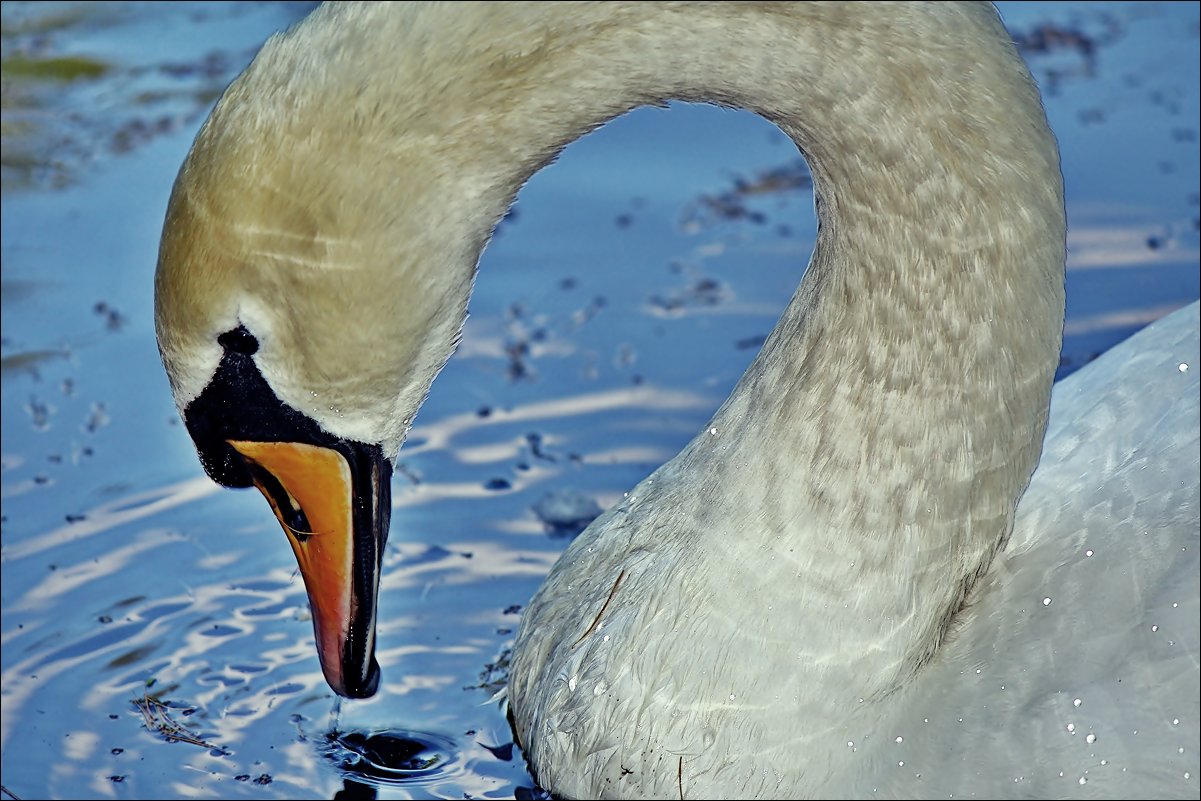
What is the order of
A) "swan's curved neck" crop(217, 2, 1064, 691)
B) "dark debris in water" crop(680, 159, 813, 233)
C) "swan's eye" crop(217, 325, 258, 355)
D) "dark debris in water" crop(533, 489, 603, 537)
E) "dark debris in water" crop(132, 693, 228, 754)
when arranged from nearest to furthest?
"swan's curved neck" crop(217, 2, 1064, 691), "swan's eye" crop(217, 325, 258, 355), "dark debris in water" crop(132, 693, 228, 754), "dark debris in water" crop(533, 489, 603, 537), "dark debris in water" crop(680, 159, 813, 233)

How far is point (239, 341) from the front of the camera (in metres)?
3.08

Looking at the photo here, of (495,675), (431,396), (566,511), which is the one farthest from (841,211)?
(431,396)

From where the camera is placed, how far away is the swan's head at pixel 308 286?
2.88m

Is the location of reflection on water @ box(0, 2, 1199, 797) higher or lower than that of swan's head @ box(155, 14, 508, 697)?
lower

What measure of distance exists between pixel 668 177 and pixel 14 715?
3.13 meters

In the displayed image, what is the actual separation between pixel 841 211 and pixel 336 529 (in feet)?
3.64

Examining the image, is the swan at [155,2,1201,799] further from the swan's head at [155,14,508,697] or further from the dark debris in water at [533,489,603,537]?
the dark debris in water at [533,489,603,537]

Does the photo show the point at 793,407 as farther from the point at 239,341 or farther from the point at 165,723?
the point at 165,723

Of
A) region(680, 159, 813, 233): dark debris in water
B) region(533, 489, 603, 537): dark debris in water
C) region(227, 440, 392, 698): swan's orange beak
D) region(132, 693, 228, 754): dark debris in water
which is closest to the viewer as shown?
region(227, 440, 392, 698): swan's orange beak

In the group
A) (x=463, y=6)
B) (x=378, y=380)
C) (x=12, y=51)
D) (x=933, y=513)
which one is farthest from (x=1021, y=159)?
(x=12, y=51)

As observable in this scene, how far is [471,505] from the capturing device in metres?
5.02

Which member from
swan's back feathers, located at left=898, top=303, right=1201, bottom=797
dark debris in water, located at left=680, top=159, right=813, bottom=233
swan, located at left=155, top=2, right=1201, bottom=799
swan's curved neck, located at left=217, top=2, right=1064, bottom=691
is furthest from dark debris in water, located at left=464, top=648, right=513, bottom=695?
dark debris in water, located at left=680, top=159, right=813, bottom=233

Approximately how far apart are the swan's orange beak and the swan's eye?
0.22m

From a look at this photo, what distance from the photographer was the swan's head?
9.45 feet
